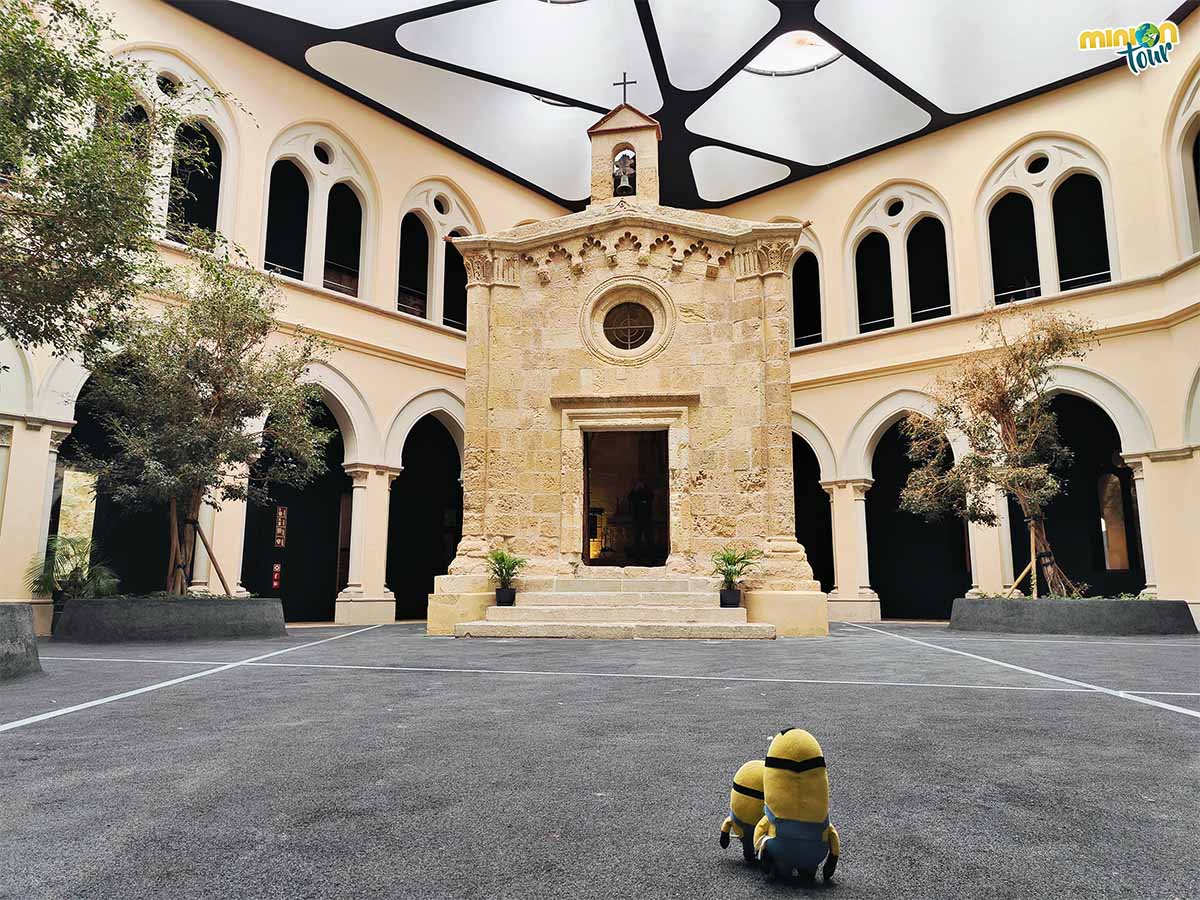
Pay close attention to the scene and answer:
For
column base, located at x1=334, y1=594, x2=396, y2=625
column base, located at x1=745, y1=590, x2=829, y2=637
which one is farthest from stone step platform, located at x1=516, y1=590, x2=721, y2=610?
column base, located at x1=334, y1=594, x2=396, y2=625

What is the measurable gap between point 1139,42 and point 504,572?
1519 cm

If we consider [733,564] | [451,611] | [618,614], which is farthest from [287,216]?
[733,564]

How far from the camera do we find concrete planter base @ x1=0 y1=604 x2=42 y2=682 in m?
5.35

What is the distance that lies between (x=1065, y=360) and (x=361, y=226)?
1522cm

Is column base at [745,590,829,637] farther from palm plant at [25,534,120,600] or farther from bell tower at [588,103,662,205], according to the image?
palm plant at [25,534,120,600]

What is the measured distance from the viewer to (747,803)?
1.86m

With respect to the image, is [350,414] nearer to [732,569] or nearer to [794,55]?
[732,569]

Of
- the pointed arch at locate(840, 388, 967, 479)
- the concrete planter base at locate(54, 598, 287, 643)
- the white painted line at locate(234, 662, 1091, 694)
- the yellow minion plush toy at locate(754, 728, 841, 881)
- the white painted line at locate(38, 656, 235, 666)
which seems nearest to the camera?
the yellow minion plush toy at locate(754, 728, 841, 881)

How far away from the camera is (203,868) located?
189 centimetres

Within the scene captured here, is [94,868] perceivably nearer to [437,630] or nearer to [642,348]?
[437,630]

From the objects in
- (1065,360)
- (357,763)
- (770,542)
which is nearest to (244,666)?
(357,763)

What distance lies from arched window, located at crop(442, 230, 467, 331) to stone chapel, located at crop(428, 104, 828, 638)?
6.44m

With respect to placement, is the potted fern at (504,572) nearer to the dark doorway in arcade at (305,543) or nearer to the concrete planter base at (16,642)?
the concrete planter base at (16,642)

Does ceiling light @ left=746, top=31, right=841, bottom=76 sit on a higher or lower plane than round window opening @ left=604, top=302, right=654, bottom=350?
higher
